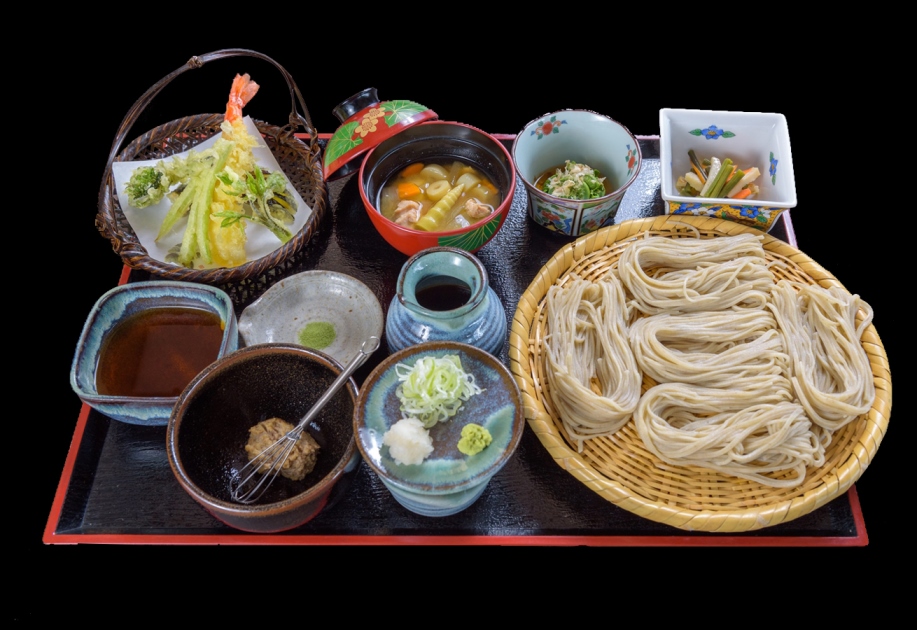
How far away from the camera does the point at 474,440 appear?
3.10 meters

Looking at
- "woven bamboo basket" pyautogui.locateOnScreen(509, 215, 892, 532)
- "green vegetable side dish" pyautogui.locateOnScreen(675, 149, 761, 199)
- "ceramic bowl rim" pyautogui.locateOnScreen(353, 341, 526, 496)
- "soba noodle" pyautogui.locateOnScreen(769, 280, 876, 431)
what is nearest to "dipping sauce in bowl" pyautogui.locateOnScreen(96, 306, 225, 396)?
"ceramic bowl rim" pyautogui.locateOnScreen(353, 341, 526, 496)

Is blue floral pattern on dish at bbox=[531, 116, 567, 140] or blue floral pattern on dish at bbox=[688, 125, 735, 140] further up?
blue floral pattern on dish at bbox=[531, 116, 567, 140]

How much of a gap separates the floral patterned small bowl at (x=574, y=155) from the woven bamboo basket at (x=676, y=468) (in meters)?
0.44

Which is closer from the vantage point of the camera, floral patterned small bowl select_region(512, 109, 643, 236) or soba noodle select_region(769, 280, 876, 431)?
soba noodle select_region(769, 280, 876, 431)

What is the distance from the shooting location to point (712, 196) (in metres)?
4.37

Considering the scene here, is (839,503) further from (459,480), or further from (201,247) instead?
(201,247)

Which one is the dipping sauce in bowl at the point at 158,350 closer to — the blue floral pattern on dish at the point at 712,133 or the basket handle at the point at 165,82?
the basket handle at the point at 165,82

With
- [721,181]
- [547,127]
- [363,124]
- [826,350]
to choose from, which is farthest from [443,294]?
[826,350]

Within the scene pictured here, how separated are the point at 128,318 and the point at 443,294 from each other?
1.76 meters

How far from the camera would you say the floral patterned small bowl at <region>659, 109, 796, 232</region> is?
13.6ft

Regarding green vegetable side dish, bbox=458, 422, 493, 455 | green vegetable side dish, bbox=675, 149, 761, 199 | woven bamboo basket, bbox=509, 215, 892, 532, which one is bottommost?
woven bamboo basket, bbox=509, 215, 892, 532

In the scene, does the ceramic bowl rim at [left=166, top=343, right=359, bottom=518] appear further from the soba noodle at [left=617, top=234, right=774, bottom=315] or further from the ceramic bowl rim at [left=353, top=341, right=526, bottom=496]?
the soba noodle at [left=617, top=234, right=774, bottom=315]

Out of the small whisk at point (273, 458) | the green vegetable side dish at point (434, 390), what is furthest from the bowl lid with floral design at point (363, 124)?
the green vegetable side dish at point (434, 390)

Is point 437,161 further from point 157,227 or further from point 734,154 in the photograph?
point 734,154
